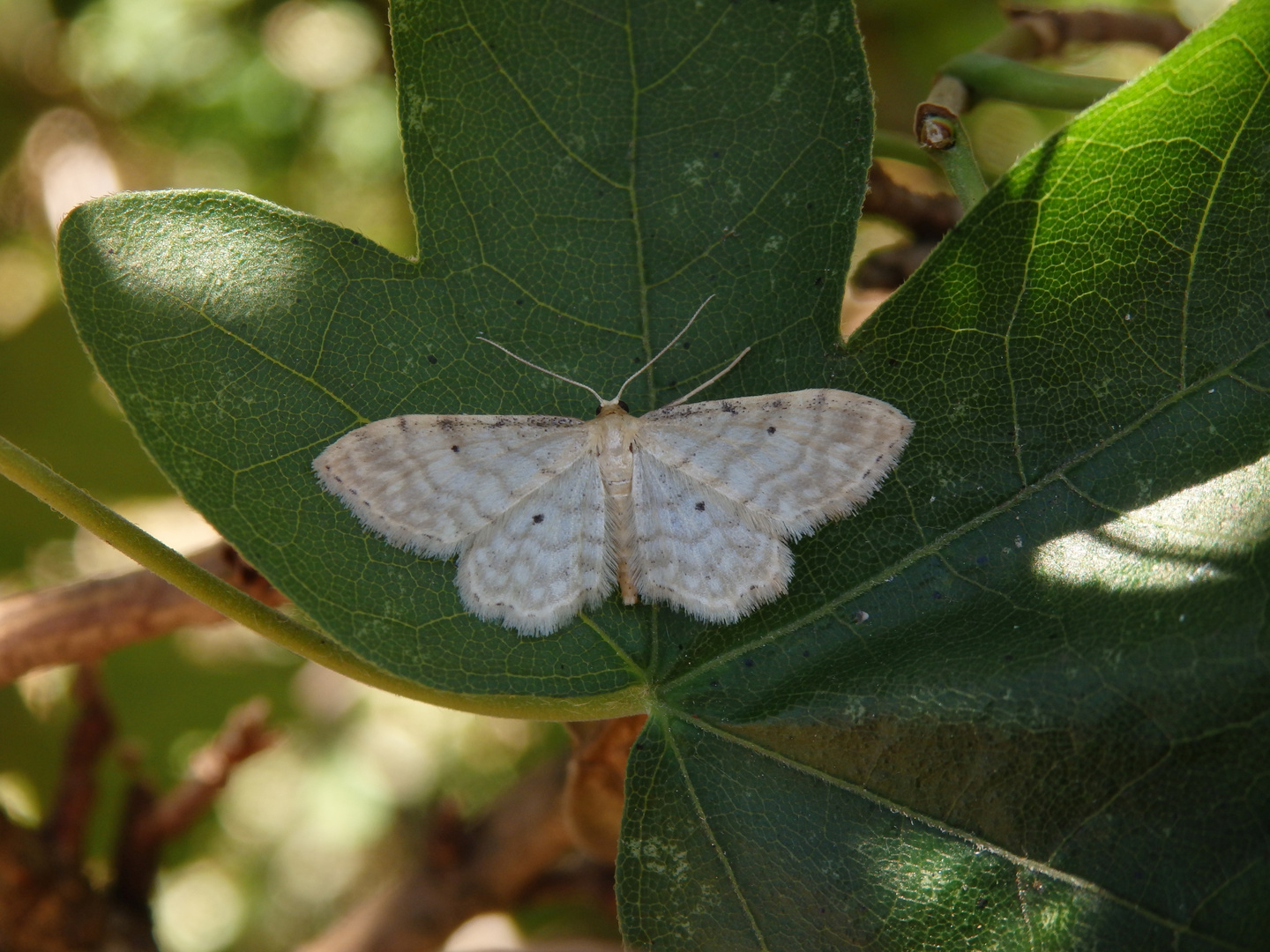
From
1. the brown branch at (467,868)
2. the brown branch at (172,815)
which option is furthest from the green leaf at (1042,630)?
the brown branch at (172,815)

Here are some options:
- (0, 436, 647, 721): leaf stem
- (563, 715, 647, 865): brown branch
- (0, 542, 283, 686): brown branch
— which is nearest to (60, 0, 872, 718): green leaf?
(0, 436, 647, 721): leaf stem

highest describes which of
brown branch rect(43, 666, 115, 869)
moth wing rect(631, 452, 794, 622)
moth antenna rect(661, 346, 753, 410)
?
moth antenna rect(661, 346, 753, 410)

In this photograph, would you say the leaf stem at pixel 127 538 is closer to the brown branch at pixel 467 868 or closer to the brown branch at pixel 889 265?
the brown branch at pixel 467 868

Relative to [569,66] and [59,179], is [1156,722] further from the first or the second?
[59,179]

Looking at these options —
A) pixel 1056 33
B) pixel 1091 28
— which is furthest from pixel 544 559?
pixel 1091 28

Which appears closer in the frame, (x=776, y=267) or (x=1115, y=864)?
(x=1115, y=864)

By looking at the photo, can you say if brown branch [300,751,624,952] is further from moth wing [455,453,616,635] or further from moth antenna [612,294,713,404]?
moth antenna [612,294,713,404]

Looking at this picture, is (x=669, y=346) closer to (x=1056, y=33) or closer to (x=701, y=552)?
(x=701, y=552)

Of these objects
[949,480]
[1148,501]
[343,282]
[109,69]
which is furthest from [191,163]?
[1148,501]
